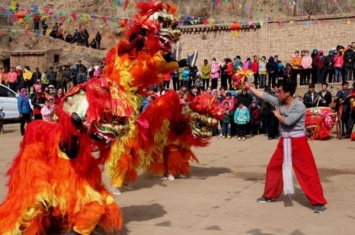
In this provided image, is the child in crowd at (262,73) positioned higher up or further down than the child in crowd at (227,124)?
higher up

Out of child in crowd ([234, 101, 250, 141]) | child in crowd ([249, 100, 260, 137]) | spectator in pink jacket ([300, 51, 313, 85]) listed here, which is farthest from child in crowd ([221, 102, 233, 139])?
spectator in pink jacket ([300, 51, 313, 85])

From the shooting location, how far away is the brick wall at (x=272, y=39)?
2695 centimetres

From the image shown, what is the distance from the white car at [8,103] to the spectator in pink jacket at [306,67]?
9743 millimetres

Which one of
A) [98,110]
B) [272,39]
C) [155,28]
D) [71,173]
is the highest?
[272,39]

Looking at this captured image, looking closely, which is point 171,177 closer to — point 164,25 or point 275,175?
point 275,175

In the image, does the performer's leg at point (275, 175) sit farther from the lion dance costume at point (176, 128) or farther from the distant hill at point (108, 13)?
the distant hill at point (108, 13)

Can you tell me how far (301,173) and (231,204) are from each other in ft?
3.25

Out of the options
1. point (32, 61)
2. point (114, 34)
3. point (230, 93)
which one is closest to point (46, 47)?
point (32, 61)

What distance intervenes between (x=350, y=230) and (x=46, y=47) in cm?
2673

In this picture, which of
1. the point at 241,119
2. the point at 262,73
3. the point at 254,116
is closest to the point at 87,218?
the point at 241,119

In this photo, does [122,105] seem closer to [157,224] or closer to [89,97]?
[89,97]

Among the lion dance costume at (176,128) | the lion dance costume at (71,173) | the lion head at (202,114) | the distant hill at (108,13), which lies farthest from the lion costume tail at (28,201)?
the distant hill at (108,13)

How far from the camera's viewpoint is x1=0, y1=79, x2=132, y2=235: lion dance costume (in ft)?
17.3

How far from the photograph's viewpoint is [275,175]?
284 inches
